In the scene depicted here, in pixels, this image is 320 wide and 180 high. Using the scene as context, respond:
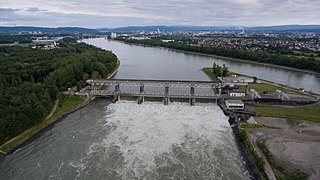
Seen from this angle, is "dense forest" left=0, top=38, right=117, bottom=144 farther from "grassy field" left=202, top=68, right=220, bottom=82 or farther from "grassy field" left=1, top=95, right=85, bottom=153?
"grassy field" left=202, top=68, right=220, bottom=82

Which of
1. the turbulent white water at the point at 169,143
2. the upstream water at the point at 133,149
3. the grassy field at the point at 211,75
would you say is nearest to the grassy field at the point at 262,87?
the grassy field at the point at 211,75

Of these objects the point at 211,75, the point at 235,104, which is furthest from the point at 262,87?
the point at 235,104

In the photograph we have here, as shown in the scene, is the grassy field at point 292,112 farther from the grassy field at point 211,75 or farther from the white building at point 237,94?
the grassy field at point 211,75

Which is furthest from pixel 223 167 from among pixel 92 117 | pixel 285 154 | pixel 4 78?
pixel 4 78

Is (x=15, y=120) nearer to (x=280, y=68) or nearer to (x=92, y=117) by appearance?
(x=92, y=117)

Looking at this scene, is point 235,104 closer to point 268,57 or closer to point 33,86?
point 33,86

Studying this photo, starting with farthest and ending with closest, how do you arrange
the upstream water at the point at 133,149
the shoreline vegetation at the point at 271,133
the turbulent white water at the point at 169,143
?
the turbulent white water at the point at 169,143, the upstream water at the point at 133,149, the shoreline vegetation at the point at 271,133
